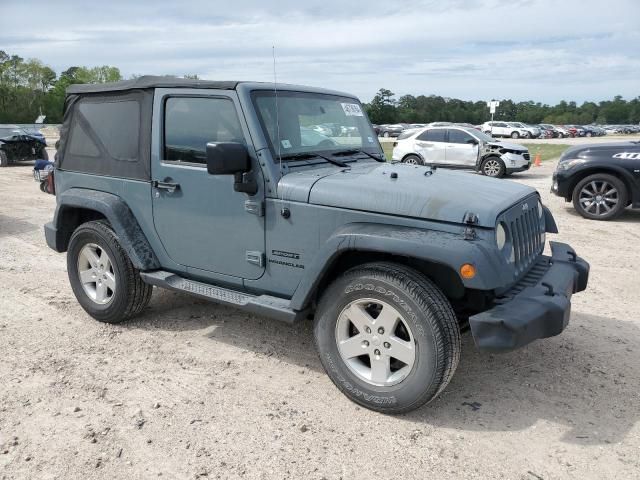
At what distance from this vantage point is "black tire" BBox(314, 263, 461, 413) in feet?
10.1

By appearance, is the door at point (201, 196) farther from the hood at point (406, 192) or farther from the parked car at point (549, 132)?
the parked car at point (549, 132)

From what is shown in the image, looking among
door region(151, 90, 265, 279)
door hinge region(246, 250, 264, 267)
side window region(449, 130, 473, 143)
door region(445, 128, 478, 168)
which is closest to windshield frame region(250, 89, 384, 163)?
door region(151, 90, 265, 279)

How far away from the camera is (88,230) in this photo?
4.55 m

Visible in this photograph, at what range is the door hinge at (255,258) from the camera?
3.72 metres

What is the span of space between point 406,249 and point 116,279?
8.36ft

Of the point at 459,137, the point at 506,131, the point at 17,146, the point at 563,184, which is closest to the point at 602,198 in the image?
the point at 563,184

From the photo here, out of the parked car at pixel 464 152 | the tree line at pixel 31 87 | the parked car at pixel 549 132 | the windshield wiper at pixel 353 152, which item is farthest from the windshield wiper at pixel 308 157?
the tree line at pixel 31 87

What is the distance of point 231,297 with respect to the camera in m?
3.84

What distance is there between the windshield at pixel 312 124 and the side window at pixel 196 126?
22 centimetres

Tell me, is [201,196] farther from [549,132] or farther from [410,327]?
[549,132]

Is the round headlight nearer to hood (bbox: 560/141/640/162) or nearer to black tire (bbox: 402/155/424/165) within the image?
hood (bbox: 560/141/640/162)

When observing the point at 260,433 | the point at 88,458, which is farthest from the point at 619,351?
the point at 88,458

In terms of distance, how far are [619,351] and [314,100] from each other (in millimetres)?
3009

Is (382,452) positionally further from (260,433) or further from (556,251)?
(556,251)
